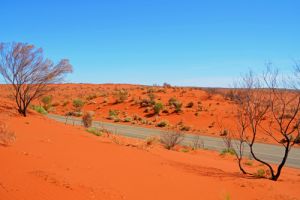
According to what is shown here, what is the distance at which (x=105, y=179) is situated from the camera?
9.16 m

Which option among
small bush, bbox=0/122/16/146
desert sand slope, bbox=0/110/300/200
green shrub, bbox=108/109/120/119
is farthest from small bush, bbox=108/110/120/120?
small bush, bbox=0/122/16/146

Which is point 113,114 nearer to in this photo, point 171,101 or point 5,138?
point 171,101

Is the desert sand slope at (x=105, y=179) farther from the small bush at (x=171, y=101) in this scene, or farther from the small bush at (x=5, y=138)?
the small bush at (x=171, y=101)

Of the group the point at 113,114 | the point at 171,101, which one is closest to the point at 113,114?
the point at 113,114

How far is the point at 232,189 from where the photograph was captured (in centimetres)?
984

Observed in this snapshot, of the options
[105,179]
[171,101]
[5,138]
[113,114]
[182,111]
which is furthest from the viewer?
[171,101]

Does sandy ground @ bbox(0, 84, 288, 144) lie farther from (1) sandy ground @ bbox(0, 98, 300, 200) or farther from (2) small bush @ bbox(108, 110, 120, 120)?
(1) sandy ground @ bbox(0, 98, 300, 200)

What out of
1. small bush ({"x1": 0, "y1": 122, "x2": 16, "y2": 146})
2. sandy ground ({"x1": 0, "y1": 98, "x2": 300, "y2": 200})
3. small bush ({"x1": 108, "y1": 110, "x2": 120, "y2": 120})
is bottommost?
small bush ({"x1": 108, "y1": 110, "x2": 120, "y2": 120})

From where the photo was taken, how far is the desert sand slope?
300 inches

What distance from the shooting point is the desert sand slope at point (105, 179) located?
761 centimetres

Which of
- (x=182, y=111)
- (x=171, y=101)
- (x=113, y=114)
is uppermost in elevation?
(x=171, y=101)

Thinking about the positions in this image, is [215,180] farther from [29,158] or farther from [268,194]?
[29,158]

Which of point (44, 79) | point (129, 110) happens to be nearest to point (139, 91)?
point (129, 110)

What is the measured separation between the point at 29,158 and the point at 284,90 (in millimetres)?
9059
